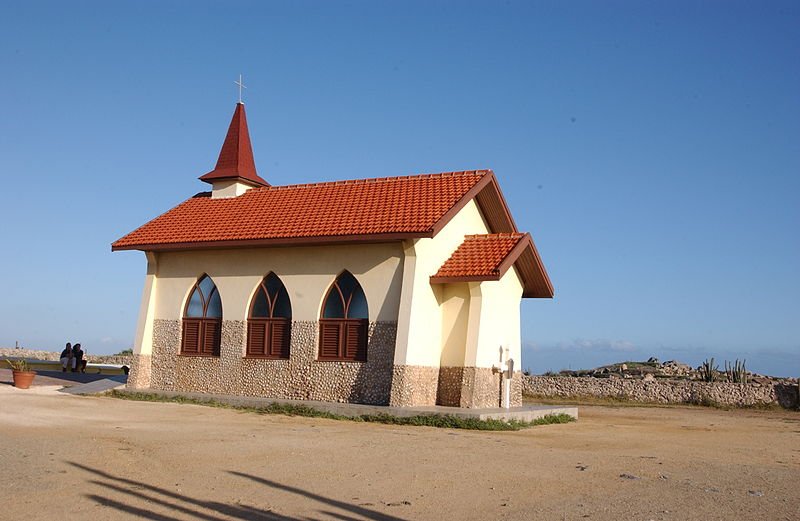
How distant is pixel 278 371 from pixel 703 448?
1105 centimetres

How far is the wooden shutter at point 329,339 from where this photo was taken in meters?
21.6

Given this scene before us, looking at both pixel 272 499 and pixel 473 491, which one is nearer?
pixel 272 499

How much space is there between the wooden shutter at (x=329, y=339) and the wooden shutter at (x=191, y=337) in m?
4.42

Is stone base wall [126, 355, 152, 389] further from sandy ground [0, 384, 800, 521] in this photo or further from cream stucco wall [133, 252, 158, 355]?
sandy ground [0, 384, 800, 521]

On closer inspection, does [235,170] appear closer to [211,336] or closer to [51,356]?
[211,336]

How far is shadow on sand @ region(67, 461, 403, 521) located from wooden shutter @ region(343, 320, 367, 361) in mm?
11355

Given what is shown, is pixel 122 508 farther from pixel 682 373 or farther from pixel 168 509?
pixel 682 373

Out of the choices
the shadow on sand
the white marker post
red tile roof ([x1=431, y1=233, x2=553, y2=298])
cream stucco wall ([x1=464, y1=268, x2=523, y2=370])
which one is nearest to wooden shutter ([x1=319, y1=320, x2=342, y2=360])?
red tile roof ([x1=431, y1=233, x2=553, y2=298])

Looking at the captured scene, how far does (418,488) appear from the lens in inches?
404

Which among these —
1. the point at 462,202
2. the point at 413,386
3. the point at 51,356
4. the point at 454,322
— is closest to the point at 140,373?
the point at 413,386

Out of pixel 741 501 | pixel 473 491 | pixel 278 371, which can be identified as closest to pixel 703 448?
pixel 741 501

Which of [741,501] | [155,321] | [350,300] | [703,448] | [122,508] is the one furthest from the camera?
[155,321]

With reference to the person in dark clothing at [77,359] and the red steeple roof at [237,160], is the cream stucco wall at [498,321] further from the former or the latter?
the person in dark clothing at [77,359]

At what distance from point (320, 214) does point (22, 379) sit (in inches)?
422
